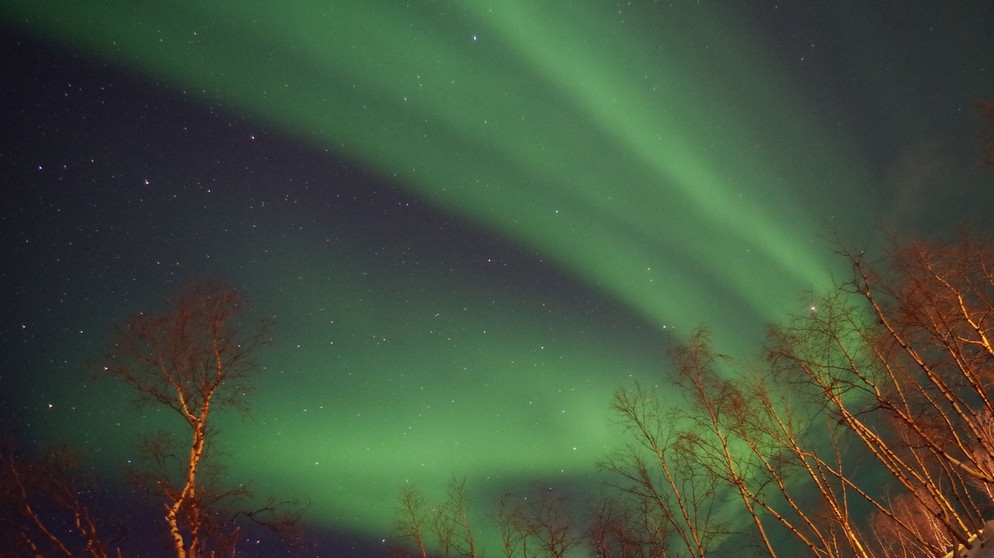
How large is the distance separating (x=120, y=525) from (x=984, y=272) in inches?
800

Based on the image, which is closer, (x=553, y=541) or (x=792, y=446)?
(x=792, y=446)

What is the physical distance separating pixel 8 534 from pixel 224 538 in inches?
203

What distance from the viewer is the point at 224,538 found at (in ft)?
31.2

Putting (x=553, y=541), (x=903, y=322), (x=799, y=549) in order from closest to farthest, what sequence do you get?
(x=903, y=322), (x=553, y=541), (x=799, y=549)

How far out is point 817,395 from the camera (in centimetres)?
1127

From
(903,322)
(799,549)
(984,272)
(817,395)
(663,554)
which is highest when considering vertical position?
(984,272)

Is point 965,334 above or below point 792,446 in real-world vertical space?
above

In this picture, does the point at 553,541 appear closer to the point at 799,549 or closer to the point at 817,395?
the point at 817,395

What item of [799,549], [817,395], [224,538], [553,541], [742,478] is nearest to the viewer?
[224,538]

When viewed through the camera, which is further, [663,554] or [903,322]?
[663,554]

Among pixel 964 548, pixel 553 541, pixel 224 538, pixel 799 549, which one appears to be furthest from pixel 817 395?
pixel 799 549

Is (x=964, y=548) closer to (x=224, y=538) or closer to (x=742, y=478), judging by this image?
(x=742, y=478)

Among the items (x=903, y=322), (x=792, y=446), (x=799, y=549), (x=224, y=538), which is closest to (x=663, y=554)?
(x=792, y=446)

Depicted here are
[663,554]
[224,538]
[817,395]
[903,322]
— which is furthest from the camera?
[663,554]
